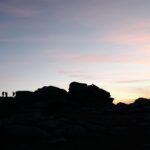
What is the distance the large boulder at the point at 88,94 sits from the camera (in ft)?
199

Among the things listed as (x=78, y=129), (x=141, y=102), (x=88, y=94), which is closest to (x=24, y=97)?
(x=88, y=94)

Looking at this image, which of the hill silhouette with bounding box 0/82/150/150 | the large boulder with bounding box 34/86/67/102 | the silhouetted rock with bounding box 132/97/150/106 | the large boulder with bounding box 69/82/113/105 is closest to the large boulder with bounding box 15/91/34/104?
the large boulder with bounding box 34/86/67/102

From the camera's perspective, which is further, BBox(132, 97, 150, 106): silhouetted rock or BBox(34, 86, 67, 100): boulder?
BBox(34, 86, 67, 100): boulder

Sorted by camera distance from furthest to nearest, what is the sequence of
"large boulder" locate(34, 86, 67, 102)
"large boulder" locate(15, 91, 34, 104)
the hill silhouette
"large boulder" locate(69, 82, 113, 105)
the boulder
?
"large boulder" locate(69, 82, 113, 105)
"large boulder" locate(15, 91, 34, 104)
the boulder
"large boulder" locate(34, 86, 67, 102)
the hill silhouette

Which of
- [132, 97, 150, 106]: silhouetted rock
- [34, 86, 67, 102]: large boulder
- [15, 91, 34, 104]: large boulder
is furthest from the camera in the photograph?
[15, 91, 34, 104]: large boulder

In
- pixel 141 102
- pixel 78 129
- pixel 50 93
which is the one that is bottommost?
pixel 78 129

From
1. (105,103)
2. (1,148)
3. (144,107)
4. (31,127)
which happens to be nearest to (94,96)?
(105,103)

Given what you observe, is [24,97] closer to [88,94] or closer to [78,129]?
[88,94]

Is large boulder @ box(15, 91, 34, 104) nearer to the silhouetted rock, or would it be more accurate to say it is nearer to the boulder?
the boulder

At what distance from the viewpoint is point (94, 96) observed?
200 feet

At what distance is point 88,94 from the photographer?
60781mm

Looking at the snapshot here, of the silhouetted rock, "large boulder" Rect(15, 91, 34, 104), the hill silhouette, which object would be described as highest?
"large boulder" Rect(15, 91, 34, 104)

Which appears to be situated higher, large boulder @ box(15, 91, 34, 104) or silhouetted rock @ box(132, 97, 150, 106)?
large boulder @ box(15, 91, 34, 104)

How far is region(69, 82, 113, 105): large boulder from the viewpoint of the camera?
60.6 m
